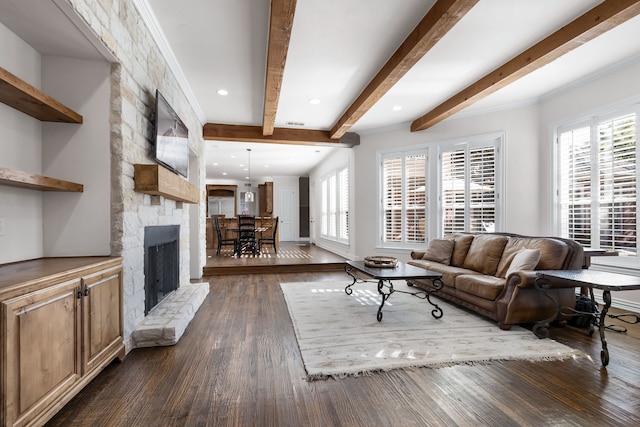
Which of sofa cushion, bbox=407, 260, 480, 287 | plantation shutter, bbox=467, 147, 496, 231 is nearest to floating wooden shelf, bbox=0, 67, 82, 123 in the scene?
sofa cushion, bbox=407, 260, 480, 287

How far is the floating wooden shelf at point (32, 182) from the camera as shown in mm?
1530

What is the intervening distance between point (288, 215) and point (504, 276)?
9.20 metres

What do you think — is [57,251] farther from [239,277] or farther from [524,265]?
[524,265]

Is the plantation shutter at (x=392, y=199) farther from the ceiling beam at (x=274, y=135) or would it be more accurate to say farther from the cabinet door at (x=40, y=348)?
the cabinet door at (x=40, y=348)

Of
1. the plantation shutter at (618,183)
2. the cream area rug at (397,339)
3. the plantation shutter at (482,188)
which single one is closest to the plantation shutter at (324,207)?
the plantation shutter at (482,188)

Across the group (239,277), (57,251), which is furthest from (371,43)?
(239,277)

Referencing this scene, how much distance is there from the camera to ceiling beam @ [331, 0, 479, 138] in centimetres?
234

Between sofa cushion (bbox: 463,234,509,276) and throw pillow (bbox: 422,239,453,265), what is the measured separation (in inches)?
10.6

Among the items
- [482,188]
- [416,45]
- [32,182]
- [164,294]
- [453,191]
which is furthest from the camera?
[453,191]

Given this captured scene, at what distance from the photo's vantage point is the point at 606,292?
7.32 ft

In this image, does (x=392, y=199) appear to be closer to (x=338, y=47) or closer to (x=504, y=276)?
(x=504, y=276)

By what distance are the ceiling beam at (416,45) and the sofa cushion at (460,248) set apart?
2257mm

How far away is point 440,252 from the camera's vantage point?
14.3 ft

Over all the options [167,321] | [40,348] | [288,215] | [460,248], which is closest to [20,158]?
[40,348]
